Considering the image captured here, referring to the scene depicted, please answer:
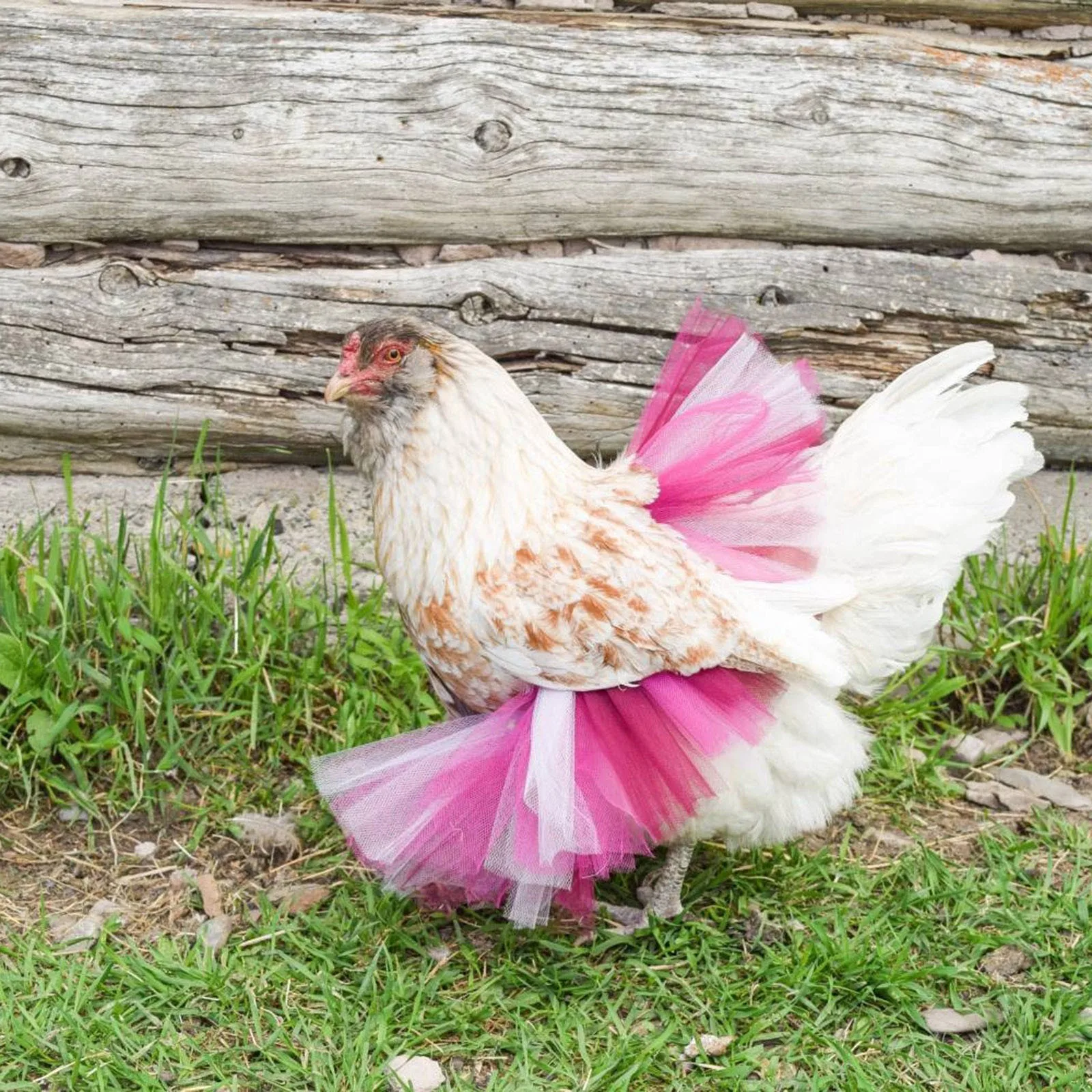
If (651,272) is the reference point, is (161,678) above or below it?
below

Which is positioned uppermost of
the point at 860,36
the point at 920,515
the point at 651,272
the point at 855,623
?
the point at 860,36

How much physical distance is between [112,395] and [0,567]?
1.78 ft

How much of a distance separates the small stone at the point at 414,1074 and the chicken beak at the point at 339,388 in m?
1.27

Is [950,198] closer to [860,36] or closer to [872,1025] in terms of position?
[860,36]

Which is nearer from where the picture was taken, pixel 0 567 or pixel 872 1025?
pixel 872 1025

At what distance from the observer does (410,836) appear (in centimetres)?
252

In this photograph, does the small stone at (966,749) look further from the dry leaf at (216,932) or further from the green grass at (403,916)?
the dry leaf at (216,932)

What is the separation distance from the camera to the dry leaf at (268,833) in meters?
2.98

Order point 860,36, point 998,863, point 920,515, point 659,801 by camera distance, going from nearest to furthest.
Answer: point 659,801
point 920,515
point 998,863
point 860,36

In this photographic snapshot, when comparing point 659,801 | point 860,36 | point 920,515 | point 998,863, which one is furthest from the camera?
point 860,36

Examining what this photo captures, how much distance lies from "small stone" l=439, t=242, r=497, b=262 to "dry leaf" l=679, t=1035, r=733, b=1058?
1995 mm

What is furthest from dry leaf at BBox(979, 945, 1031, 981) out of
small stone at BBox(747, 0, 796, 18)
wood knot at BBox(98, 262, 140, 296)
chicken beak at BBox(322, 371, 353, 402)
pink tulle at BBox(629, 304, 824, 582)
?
wood knot at BBox(98, 262, 140, 296)

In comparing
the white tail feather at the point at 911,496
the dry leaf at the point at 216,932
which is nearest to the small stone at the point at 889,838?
the white tail feather at the point at 911,496

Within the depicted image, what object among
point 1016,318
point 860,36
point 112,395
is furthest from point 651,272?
point 112,395
